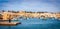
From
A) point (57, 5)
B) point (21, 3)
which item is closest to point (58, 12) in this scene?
point (57, 5)

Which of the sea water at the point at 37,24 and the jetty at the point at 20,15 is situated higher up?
the jetty at the point at 20,15

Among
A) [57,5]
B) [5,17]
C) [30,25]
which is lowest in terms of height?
[30,25]

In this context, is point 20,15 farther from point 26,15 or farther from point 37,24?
point 37,24

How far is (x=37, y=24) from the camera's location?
2.48 metres

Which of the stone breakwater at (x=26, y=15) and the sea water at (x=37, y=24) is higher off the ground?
the stone breakwater at (x=26, y=15)

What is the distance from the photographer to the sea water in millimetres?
2475

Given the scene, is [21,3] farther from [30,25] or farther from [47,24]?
[47,24]

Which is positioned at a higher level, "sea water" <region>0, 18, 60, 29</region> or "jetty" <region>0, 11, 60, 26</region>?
"jetty" <region>0, 11, 60, 26</region>

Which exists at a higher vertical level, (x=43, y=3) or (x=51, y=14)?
(x=43, y=3)

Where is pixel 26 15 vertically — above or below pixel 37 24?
above

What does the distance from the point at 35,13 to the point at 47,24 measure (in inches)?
11.5

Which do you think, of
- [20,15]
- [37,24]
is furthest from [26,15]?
→ [37,24]

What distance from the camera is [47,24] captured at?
A: 249cm

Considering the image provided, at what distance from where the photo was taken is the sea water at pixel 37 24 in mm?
2475
